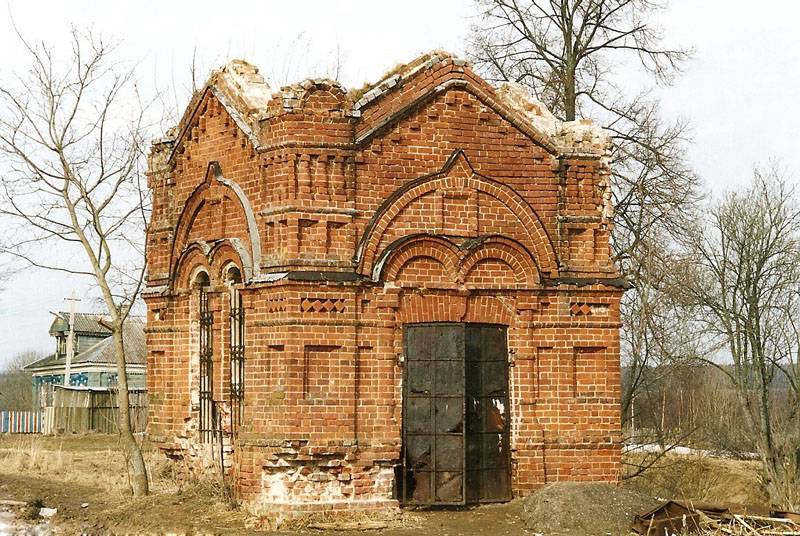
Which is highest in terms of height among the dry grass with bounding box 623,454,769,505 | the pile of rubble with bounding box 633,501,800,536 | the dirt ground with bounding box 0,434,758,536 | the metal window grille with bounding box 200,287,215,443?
the metal window grille with bounding box 200,287,215,443

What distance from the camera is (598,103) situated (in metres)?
24.3

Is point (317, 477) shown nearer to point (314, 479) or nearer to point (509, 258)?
point (314, 479)

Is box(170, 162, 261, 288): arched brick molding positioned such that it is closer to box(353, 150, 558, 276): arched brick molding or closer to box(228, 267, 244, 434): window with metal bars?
box(228, 267, 244, 434): window with metal bars

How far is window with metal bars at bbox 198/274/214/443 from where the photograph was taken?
14539mm

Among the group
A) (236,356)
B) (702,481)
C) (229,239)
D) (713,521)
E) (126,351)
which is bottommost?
(702,481)

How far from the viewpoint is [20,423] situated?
40.5 m

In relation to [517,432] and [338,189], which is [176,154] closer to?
[338,189]

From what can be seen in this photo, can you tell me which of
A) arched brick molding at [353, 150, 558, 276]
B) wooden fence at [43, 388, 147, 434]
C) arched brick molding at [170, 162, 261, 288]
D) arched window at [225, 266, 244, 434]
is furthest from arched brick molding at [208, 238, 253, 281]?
wooden fence at [43, 388, 147, 434]

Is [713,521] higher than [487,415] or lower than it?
lower

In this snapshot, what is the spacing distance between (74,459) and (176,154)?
1018 cm

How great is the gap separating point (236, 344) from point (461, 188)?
11.7ft

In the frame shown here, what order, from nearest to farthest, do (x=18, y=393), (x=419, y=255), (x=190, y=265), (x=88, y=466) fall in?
(x=419, y=255) < (x=190, y=265) < (x=88, y=466) < (x=18, y=393)

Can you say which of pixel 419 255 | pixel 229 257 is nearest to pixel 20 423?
pixel 229 257

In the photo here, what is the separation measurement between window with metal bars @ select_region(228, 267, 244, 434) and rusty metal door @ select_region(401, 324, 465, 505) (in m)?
2.24
